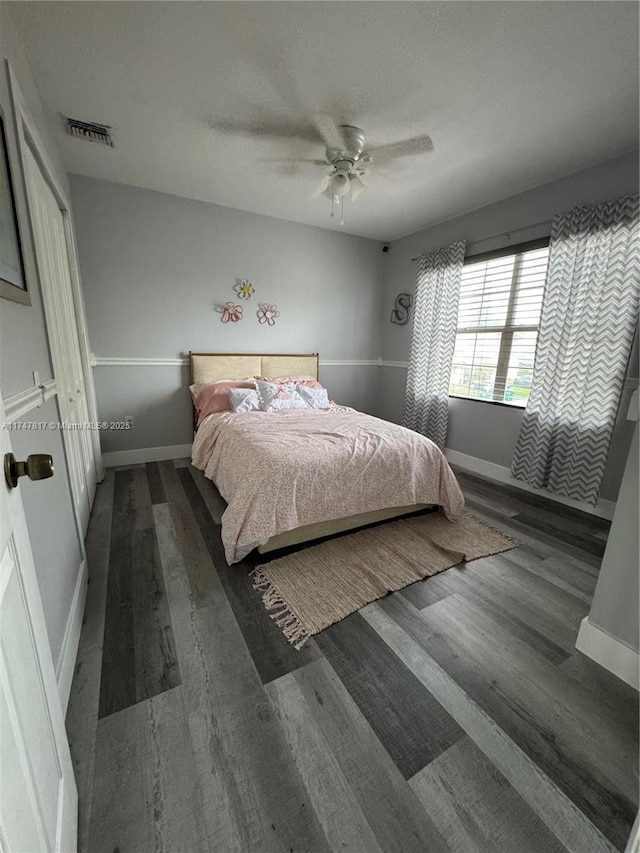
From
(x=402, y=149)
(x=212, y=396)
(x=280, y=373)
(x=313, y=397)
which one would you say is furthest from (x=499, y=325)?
(x=212, y=396)

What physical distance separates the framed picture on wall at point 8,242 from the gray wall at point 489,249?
3.50 meters

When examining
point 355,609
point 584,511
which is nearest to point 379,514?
point 355,609

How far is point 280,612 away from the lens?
1.63 metres

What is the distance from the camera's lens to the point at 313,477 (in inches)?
79.8

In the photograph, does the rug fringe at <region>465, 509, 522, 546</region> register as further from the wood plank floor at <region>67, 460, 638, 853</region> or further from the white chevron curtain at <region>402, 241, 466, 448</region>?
the white chevron curtain at <region>402, 241, 466, 448</region>

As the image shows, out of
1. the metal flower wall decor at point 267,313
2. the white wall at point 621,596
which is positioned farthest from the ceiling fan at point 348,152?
the white wall at point 621,596

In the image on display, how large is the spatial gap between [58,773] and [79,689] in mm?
564

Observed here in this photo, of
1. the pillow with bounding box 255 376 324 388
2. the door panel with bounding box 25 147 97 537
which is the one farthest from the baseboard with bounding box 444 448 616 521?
the door panel with bounding box 25 147 97 537

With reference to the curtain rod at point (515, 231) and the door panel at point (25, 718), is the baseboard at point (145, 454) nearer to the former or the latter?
the door panel at point (25, 718)

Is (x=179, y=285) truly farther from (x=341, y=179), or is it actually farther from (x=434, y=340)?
(x=434, y=340)

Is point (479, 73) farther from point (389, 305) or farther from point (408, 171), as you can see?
point (389, 305)

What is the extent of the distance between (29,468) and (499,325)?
3.66 m

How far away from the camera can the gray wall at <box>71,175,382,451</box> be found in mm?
3094

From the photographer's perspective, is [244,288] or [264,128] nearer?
[264,128]
